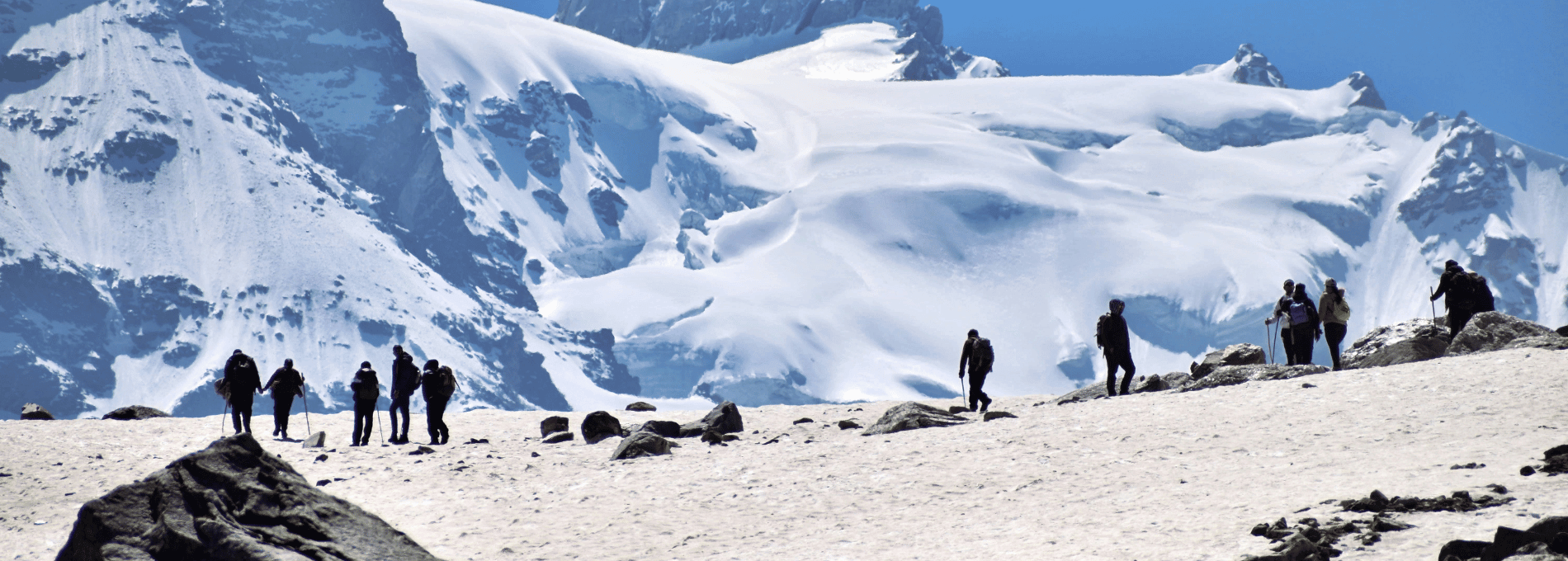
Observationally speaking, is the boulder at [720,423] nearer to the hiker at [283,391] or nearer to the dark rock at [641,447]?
the dark rock at [641,447]

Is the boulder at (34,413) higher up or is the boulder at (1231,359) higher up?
the boulder at (34,413)

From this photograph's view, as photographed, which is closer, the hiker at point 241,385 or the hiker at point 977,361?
the hiker at point 241,385

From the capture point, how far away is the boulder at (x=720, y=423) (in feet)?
63.8

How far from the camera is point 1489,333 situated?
1900cm

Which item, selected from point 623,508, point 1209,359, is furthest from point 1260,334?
point 623,508

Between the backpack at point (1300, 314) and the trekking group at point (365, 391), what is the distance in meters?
12.6

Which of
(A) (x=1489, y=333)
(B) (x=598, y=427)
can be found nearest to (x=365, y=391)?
(B) (x=598, y=427)

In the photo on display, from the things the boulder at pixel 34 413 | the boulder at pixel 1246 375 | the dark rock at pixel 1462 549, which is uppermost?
the boulder at pixel 34 413

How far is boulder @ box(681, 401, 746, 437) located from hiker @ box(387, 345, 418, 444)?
421 centimetres

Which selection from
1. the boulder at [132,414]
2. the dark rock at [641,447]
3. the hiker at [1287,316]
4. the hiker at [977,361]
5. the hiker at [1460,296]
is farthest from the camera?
the boulder at [132,414]

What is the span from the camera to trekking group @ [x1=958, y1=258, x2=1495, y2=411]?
19.0 metres

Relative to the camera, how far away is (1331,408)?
49.8ft

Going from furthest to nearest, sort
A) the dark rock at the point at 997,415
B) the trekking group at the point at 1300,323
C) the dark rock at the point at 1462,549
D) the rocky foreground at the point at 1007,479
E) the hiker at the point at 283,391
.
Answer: the hiker at the point at 283,391 → the trekking group at the point at 1300,323 → the dark rock at the point at 997,415 → the rocky foreground at the point at 1007,479 → the dark rock at the point at 1462,549

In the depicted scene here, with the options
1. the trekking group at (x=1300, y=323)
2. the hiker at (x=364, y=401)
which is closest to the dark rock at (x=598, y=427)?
the hiker at (x=364, y=401)
